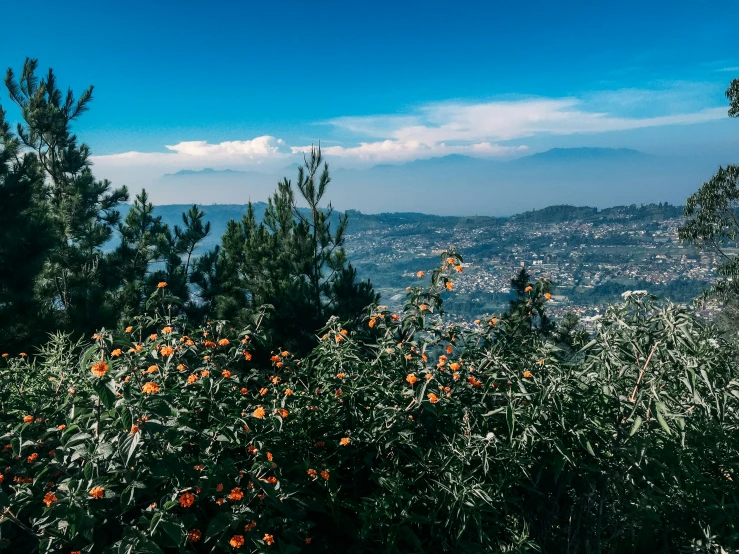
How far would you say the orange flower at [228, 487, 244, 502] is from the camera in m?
1.50

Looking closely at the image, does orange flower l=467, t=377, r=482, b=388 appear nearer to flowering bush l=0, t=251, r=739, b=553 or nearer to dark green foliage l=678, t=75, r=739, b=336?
flowering bush l=0, t=251, r=739, b=553

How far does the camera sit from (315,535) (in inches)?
72.7

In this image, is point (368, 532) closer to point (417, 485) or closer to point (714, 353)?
point (417, 485)

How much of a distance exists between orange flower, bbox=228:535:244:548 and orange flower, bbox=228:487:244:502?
0.38 ft

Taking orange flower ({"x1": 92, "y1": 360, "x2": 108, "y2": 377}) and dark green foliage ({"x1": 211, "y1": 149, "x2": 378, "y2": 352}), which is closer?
orange flower ({"x1": 92, "y1": 360, "x2": 108, "y2": 377})

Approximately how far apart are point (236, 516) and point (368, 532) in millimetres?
506

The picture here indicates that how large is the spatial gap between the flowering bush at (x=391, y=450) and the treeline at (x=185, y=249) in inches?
304

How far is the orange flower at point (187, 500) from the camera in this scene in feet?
4.75

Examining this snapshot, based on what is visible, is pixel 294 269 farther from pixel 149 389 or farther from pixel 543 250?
pixel 543 250

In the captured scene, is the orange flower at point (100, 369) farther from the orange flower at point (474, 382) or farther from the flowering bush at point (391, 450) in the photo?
the orange flower at point (474, 382)

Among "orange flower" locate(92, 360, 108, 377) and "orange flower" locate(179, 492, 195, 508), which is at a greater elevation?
"orange flower" locate(92, 360, 108, 377)

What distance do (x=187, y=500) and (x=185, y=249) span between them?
11.8m

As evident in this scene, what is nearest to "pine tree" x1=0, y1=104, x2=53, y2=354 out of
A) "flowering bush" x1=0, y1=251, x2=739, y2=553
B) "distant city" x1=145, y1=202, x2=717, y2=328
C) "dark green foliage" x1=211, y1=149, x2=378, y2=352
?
"dark green foliage" x1=211, y1=149, x2=378, y2=352

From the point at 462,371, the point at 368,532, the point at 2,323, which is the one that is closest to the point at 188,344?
the point at 368,532
